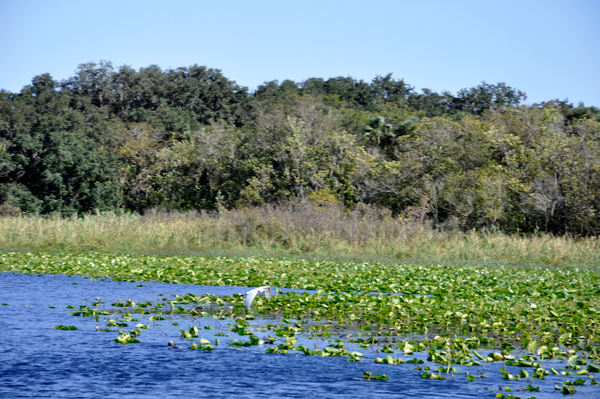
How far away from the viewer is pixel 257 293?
39.7 ft

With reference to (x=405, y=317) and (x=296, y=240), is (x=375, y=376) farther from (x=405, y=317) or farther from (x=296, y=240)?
(x=296, y=240)

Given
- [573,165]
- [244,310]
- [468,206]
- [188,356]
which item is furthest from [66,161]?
[188,356]

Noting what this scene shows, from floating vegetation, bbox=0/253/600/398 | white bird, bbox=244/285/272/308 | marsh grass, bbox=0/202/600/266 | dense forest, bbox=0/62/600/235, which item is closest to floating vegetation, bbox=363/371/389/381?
floating vegetation, bbox=0/253/600/398

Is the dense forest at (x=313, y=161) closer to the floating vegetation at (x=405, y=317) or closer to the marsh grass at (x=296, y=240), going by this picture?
the marsh grass at (x=296, y=240)

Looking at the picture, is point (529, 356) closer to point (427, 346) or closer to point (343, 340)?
point (427, 346)

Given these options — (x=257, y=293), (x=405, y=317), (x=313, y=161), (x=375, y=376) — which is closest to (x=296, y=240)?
(x=257, y=293)

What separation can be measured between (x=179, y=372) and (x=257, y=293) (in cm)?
508

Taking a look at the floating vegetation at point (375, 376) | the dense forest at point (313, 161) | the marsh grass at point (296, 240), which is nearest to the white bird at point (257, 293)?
the floating vegetation at point (375, 376)

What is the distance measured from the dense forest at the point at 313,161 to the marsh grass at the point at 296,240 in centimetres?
476

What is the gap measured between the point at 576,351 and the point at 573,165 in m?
24.3

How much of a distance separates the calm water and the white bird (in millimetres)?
1392

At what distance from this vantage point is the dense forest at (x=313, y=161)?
3173 cm

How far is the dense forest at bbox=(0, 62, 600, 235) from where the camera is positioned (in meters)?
31.7

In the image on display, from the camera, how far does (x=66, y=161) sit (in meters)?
42.6
